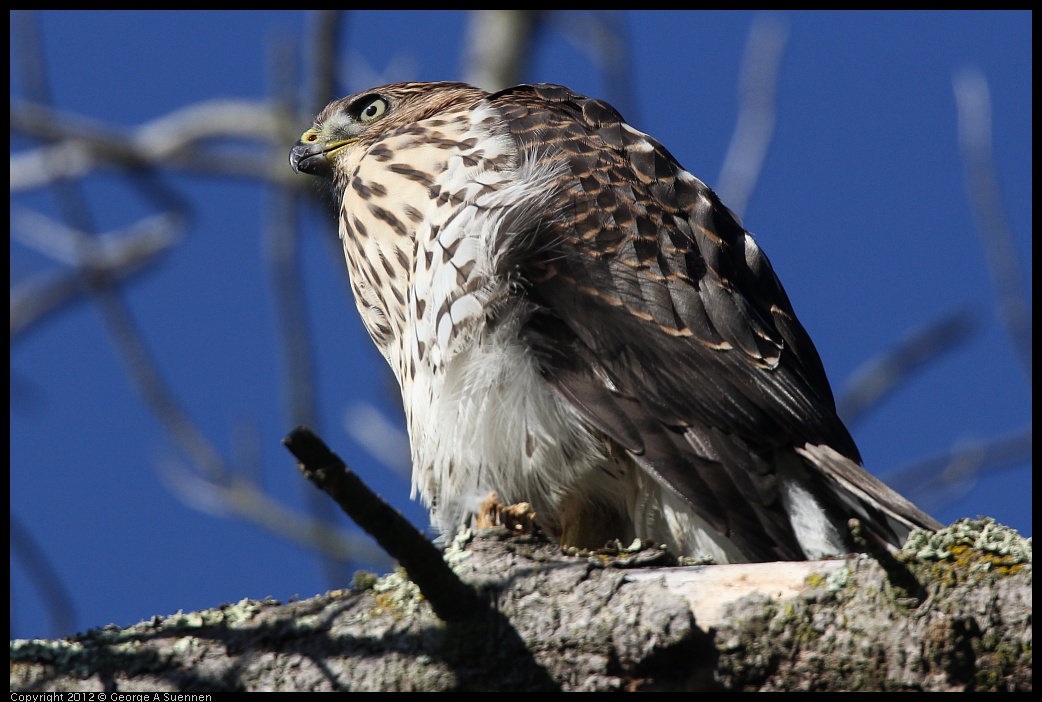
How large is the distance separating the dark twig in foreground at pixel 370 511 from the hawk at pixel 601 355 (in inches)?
46.6

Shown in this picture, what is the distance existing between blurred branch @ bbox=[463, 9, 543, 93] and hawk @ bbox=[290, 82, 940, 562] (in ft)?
11.4

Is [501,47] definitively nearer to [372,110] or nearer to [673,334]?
[372,110]

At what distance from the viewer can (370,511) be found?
5.87 feet

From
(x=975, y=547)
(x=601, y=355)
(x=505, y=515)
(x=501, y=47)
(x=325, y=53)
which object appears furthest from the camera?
(x=501, y=47)

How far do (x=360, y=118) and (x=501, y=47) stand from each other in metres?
2.91

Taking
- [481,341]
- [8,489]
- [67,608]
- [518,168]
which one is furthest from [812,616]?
[67,608]

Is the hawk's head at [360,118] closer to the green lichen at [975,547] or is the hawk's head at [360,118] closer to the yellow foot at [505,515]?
the yellow foot at [505,515]

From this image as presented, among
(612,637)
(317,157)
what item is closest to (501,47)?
(317,157)

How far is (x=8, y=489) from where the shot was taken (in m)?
3.47

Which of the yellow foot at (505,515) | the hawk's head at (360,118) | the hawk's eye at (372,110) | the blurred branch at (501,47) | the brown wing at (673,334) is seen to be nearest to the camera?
the yellow foot at (505,515)

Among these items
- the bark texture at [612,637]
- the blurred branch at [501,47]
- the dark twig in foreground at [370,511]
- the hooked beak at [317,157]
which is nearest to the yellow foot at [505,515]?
the bark texture at [612,637]

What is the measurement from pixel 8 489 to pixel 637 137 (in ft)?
7.74

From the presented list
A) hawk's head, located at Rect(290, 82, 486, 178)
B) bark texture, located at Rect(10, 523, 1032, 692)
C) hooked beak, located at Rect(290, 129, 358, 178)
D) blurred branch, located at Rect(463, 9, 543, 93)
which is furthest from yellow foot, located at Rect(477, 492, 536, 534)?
blurred branch, located at Rect(463, 9, 543, 93)

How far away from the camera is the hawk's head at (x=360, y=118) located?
4.52 metres
